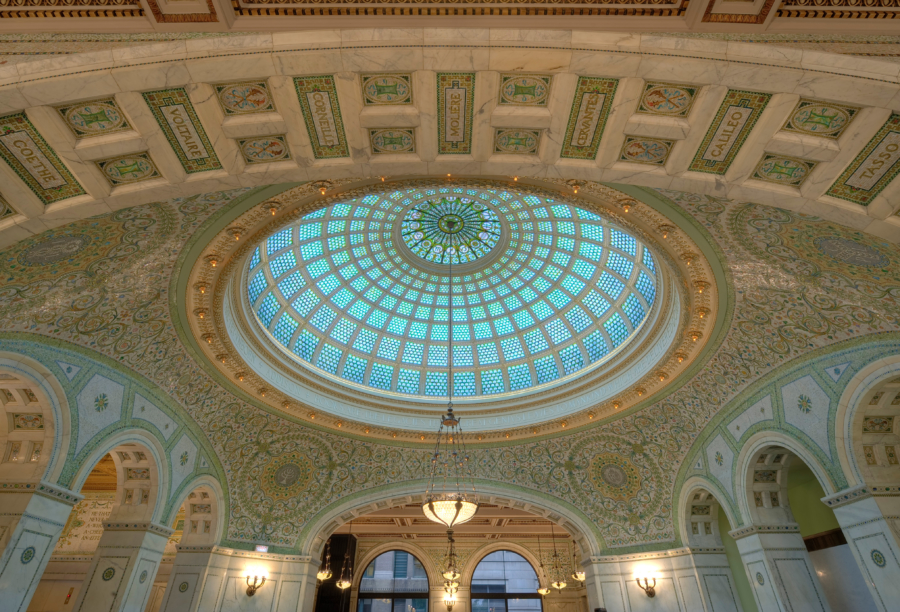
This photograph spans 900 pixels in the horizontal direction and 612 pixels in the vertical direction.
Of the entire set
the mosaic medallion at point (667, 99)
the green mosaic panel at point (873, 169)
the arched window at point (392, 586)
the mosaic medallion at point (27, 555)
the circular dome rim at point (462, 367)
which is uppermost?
the circular dome rim at point (462, 367)

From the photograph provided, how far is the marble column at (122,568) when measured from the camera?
37.1 feet

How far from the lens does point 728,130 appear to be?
5508 mm

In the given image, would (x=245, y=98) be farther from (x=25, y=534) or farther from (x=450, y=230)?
(x=450, y=230)

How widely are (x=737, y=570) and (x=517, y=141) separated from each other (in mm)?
15618

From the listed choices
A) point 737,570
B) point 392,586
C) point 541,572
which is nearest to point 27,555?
point 737,570

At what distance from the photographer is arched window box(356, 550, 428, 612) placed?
2434 centimetres

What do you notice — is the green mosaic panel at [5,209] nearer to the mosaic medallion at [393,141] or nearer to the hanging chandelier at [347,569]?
the mosaic medallion at [393,141]

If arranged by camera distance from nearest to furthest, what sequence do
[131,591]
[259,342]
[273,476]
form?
[131,591] → [259,342] → [273,476]

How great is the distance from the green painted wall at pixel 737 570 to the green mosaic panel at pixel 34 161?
17847 millimetres

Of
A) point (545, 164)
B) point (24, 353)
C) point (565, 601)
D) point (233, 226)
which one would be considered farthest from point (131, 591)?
point (565, 601)

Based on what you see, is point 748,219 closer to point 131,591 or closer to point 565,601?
point 131,591

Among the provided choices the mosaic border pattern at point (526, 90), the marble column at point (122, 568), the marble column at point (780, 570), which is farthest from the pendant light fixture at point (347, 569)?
the mosaic border pattern at point (526, 90)

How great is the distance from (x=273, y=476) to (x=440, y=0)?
50.8 ft

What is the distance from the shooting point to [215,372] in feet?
43.0
